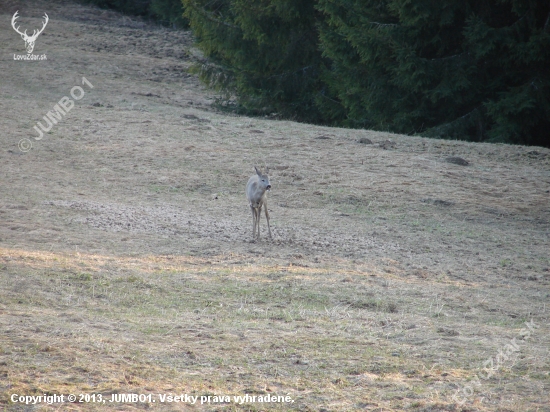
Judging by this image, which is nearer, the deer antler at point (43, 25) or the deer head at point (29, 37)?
the deer head at point (29, 37)

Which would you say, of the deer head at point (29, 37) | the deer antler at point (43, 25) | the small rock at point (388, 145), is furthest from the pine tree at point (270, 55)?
the small rock at point (388, 145)

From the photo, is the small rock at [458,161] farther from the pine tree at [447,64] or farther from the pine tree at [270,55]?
the pine tree at [270,55]

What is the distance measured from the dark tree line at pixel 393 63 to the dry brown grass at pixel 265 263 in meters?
3.54

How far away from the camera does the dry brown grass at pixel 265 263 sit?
5914 mm

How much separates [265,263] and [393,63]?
13.9m

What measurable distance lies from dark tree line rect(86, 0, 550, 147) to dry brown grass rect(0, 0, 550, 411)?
11.6ft

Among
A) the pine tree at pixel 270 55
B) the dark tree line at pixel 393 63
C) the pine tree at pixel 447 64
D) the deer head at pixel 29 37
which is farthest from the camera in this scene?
the deer head at pixel 29 37

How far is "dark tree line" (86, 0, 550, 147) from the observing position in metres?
20.6

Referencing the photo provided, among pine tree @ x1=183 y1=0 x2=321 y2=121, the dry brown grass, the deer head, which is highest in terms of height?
pine tree @ x1=183 y1=0 x2=321 y2=121

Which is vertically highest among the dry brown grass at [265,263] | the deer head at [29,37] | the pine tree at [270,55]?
the pine tree at [270,55]

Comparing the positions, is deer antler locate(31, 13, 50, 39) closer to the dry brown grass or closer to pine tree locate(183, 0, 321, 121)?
pine tree locate(183, 0, 321, 121)

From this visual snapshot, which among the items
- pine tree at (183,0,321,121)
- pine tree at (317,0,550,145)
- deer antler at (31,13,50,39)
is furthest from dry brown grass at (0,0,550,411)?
deer antler at (31,13,50,39)

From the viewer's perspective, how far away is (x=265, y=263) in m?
9.81

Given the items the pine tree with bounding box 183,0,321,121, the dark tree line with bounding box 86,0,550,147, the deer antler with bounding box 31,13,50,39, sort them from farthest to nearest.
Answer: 1. the deer antler with bounding box 31,13,50,39
2. the pine tree with bounding box 183,0,321,121
3. the dark tree line with bounding box 86,0,550,147
